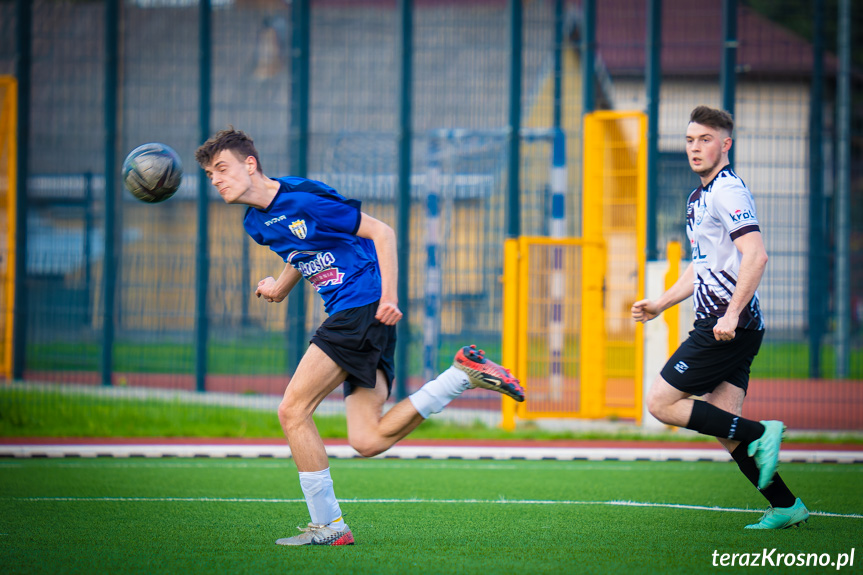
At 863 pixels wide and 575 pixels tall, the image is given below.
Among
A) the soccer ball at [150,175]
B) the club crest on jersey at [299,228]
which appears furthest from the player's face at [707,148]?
the soccer ball at [150,175]

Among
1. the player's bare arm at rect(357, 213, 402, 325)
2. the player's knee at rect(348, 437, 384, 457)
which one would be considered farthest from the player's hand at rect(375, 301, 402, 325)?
the player's knee at rect(348, 437, 384, 457)

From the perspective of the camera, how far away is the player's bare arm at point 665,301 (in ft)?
17.5

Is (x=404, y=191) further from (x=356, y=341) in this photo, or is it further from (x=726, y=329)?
(x=726, y=329)

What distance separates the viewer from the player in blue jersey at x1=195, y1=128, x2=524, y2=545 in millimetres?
4793

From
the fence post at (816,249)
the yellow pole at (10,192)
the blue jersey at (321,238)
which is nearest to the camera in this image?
the blue jersey at (321,238)

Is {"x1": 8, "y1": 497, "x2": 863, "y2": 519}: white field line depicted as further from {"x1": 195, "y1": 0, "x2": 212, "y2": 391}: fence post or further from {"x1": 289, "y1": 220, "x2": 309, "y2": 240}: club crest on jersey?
{"x1": 195, "y1": 0, "x2": 212, "y2": 391}: fence post

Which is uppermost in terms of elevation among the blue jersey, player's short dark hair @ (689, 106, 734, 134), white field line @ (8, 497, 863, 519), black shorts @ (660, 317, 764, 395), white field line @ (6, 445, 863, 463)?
player's short dark hair @ (689, 106, 734, 134)

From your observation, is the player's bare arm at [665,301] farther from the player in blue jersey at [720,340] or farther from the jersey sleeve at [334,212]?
the jersey sleeve at [334,212]

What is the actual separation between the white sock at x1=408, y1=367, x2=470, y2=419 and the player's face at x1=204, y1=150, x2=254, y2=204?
1355 millimetres

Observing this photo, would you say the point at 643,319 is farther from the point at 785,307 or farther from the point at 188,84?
the point at 188,84

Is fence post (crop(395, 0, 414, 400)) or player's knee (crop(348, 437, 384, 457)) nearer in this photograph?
player's knee (crop(348, 437, 384, 457))

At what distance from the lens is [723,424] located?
4.95 meters

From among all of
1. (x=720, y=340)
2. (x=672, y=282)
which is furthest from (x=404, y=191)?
(x=720, y=340)

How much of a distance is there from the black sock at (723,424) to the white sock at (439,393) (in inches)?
47.7
